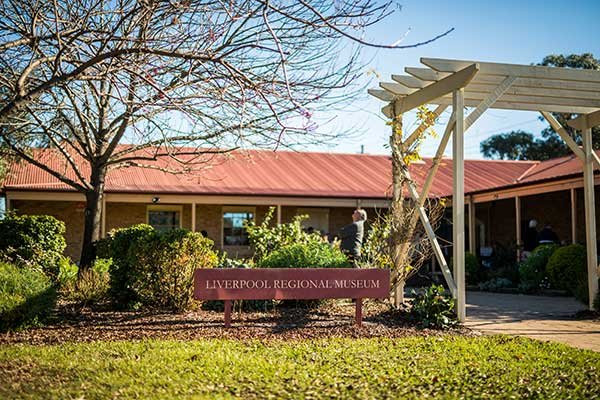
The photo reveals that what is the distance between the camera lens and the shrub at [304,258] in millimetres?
10102

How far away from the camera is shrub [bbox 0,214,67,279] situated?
10555 mm

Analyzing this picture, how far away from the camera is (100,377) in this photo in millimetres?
5352

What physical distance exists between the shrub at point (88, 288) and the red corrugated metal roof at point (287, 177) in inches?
294

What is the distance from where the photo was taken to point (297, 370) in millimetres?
5727

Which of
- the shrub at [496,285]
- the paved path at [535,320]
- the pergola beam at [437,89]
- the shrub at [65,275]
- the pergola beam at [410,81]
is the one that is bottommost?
the paved path at [535,320]

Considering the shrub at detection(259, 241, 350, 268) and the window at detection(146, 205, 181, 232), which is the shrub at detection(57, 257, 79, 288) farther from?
the window at detection(146, 205, 181, 232)

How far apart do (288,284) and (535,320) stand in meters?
4.04

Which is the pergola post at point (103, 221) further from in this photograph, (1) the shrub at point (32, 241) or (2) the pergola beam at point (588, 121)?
(2) the pergola beam at point (588, 121)

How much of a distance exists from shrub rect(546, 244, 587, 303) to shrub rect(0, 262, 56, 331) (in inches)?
369

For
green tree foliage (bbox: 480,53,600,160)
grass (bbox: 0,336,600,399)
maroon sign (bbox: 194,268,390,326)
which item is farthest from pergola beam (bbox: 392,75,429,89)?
green tree foliage (bbox: 480,53,600,160)

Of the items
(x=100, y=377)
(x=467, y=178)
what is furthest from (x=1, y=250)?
(x=467, y=178)

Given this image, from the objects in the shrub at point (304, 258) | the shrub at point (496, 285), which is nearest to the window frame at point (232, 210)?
the shrub at point (496, 285)

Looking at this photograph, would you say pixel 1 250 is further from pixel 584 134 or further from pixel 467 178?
pixel 467 178

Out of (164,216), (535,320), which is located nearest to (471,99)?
(535,320)
